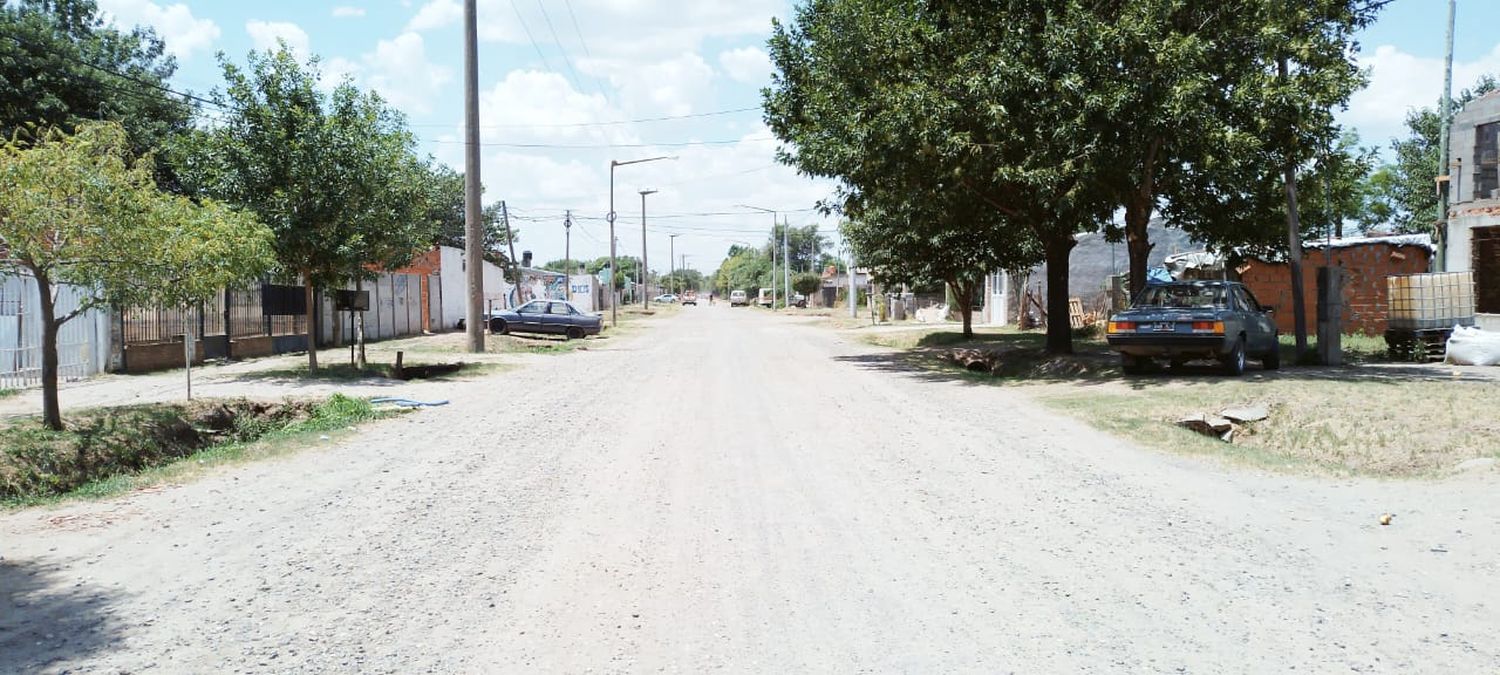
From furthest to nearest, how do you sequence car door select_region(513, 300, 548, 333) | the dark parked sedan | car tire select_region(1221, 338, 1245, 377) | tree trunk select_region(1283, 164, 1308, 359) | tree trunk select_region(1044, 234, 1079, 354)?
car door select_region(513, 300, 548, 333), tree trunk select_region(1044, 234, 1079, 354), tree trunk select_region(1283, 164, 1308, 359), car tire select_region(1221, 338, 1245, 377), the dark parked sedan

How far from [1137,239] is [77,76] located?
103 ft

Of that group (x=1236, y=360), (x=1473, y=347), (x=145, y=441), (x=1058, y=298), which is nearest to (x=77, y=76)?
(x=145, y=441)

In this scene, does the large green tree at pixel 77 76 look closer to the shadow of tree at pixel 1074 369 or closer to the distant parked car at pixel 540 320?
the distant parked car at pixel 540 320

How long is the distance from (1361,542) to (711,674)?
4.75 metres

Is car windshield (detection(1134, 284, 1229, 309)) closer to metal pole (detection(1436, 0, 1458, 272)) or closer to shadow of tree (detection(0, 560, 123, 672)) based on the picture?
metal pole (detection(1436, 0, 1458, 272))

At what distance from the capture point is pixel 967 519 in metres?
7.22

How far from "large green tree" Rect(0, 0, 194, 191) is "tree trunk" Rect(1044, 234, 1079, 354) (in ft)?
80.9

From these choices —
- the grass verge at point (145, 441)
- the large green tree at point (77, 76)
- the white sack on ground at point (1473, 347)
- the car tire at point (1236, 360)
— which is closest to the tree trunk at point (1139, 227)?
the car tire at point (1236, 360)

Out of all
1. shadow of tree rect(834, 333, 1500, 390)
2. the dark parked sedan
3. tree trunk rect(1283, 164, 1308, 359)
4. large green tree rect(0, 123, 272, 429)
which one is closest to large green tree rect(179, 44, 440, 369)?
large green tree rect(0, 123, 272, 429)

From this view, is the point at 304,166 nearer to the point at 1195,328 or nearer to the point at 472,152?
the point at 472,152

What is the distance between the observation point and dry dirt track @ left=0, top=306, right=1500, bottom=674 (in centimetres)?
467

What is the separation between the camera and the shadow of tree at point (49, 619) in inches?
184

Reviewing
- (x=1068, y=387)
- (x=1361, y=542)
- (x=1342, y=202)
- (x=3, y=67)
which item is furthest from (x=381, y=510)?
(x=3, y=67)

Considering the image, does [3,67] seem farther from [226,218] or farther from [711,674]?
[711,674]
